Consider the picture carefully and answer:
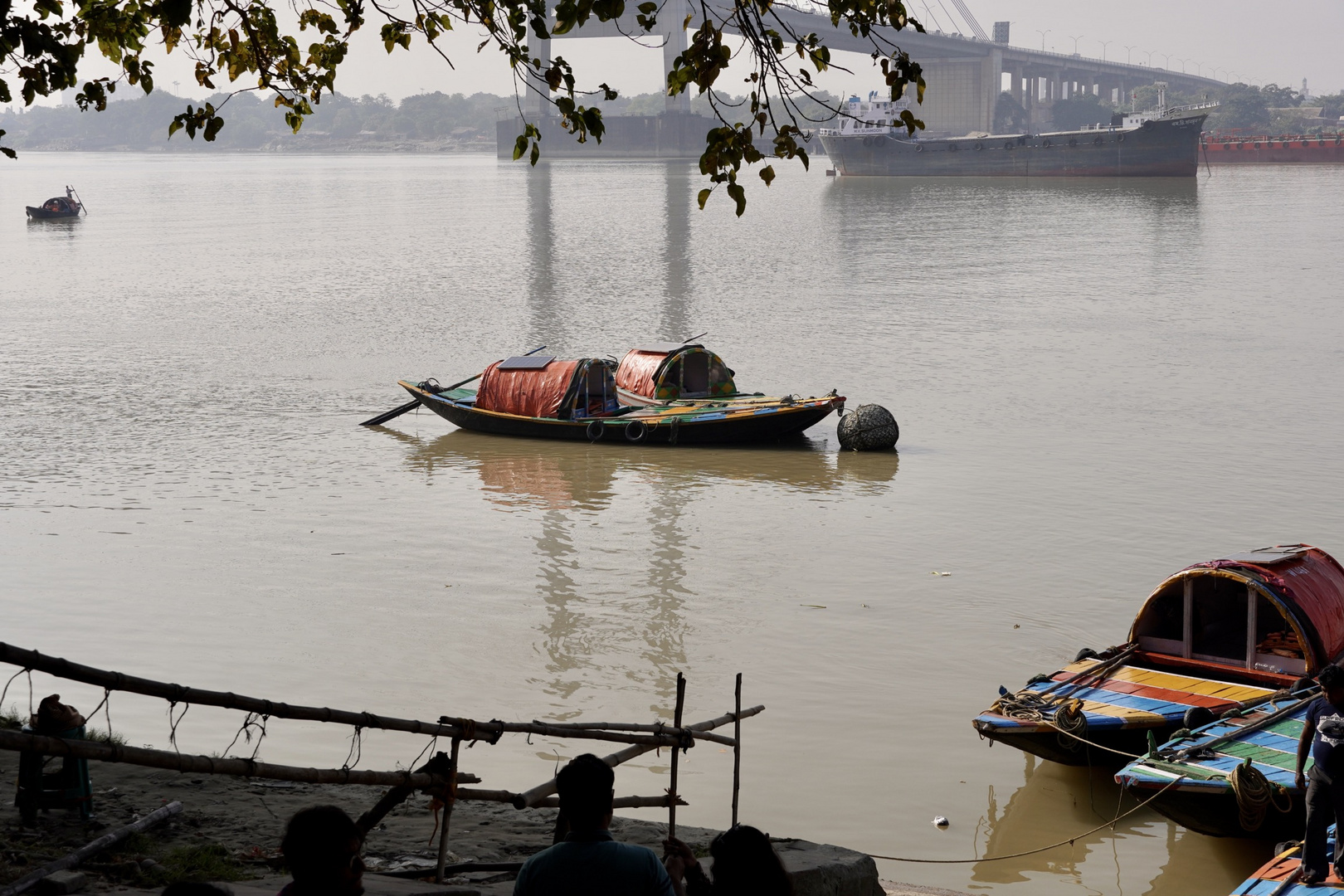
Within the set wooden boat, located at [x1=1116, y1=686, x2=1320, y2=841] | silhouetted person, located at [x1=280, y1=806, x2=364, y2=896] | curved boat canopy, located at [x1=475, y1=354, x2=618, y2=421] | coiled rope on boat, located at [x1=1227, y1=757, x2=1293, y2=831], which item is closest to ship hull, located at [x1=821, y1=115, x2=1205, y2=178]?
curved boat canopy, located at [x1=475, y1=354, x2=618, y2=421]

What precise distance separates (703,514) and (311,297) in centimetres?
3131

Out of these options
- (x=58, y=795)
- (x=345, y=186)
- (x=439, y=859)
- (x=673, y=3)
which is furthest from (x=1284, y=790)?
(x=673, y=3)

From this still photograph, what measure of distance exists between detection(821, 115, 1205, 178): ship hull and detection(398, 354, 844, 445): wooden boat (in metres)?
92.7

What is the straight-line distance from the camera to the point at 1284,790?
9375mm

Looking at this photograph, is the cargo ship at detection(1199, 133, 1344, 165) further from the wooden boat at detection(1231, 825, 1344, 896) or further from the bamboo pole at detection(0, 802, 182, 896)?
the bamboo pole at detection(0, 802, 182, 896)

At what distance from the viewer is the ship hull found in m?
114

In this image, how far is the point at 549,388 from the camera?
2475 cm

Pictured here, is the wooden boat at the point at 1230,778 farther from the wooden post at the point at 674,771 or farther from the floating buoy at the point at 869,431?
the floating buoy at the point at 869,431

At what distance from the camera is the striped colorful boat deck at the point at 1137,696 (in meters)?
10.8

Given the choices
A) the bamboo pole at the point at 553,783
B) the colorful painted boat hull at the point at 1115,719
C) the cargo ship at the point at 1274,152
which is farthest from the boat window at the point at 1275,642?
the cargo ship at the point at 1274,152

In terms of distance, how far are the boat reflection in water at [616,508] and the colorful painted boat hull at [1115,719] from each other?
3.64 metres

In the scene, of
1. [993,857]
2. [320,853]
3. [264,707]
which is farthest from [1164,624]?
[320,853]

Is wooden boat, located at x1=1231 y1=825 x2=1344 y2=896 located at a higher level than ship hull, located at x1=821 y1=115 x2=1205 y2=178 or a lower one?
lower

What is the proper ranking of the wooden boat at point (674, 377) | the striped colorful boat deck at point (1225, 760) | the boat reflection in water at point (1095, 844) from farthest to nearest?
the wooden boat at point (674, 377) < the boat reflection in water at point (1095, 844) < the striped colorful boat deck at point (1225, 760)
